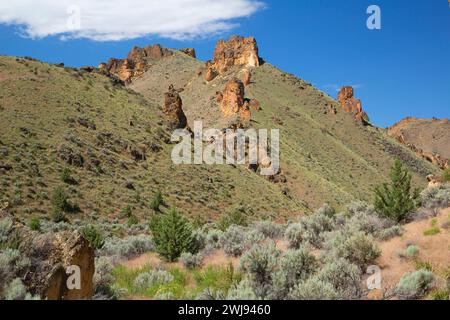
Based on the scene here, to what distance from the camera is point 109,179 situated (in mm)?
37156

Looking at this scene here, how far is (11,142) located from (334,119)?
68.2m

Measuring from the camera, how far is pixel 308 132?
251ft

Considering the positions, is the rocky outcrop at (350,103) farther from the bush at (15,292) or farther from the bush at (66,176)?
the bush at (15,292)

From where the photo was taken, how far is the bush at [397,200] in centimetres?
1443

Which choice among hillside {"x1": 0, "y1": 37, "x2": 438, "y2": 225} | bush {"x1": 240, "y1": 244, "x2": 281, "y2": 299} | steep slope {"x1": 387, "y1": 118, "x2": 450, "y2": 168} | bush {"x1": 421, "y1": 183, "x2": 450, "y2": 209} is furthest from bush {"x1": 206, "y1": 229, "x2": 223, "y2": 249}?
steep slope {"x1": 387, "y1": 118, "x2": 450, "y2": 168}

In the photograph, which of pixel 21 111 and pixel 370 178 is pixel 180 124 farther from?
pixel 370 178

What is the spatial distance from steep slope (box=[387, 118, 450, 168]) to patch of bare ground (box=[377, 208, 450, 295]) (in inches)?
4675

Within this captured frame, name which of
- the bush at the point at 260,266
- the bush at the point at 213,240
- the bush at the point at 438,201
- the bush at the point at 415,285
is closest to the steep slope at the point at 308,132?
the bush at the point at 438,201

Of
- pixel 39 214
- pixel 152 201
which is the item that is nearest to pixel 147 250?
pixel 39 214

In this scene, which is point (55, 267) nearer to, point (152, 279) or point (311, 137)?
point (152, 279)

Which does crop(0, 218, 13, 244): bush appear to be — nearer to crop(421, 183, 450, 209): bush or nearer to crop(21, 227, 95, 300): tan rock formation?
crop(21, 227, 95, 300): tan rock formation

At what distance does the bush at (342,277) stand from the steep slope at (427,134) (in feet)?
405

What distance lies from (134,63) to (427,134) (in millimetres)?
96030
